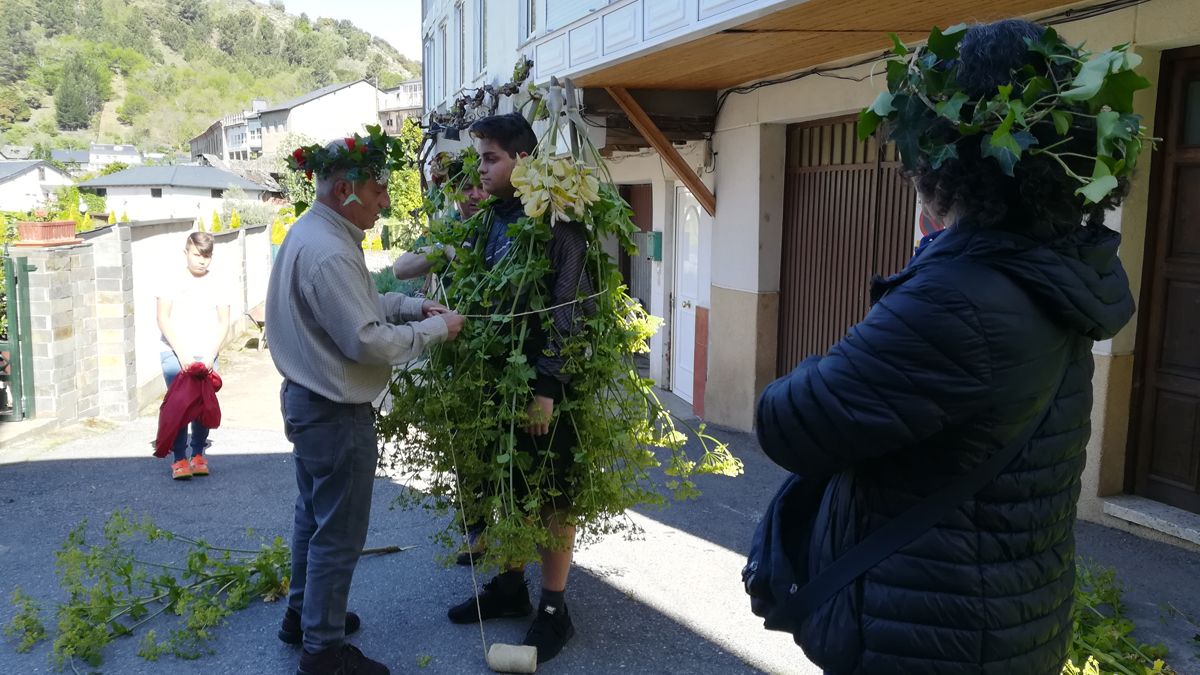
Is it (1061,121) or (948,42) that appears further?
(948,42)

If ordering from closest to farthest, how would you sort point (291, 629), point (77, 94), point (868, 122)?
point (868, 122)
point (291, 629)
point (77, 94)

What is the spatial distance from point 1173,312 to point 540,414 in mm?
3407

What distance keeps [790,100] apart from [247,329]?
10.4 m

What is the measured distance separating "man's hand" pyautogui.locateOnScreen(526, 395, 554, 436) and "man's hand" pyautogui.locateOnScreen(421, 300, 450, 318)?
1.51 ft

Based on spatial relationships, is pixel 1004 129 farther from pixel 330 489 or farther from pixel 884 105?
pixel 330 489

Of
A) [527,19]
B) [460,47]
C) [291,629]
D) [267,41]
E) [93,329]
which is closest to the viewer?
[291,629]

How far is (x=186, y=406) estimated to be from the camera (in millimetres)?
5961

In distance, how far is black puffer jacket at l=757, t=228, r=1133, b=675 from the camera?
59.5 inches

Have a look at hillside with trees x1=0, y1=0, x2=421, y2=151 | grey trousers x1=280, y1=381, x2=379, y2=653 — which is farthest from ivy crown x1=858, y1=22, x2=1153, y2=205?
hillside with trees x1=0, y1=0, x2=421, y2=151

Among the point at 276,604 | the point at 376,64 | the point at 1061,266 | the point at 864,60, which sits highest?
the point at 376,64

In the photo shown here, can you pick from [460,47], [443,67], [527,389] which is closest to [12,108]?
[443,67]

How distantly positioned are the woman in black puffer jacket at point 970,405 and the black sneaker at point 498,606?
2180 mm

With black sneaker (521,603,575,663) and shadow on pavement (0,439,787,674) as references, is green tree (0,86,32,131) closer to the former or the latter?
shadow on pavement (0,439,787,674)

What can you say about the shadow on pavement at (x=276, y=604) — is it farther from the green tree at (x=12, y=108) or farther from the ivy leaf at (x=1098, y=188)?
the green tree at (x=12, y=108)
